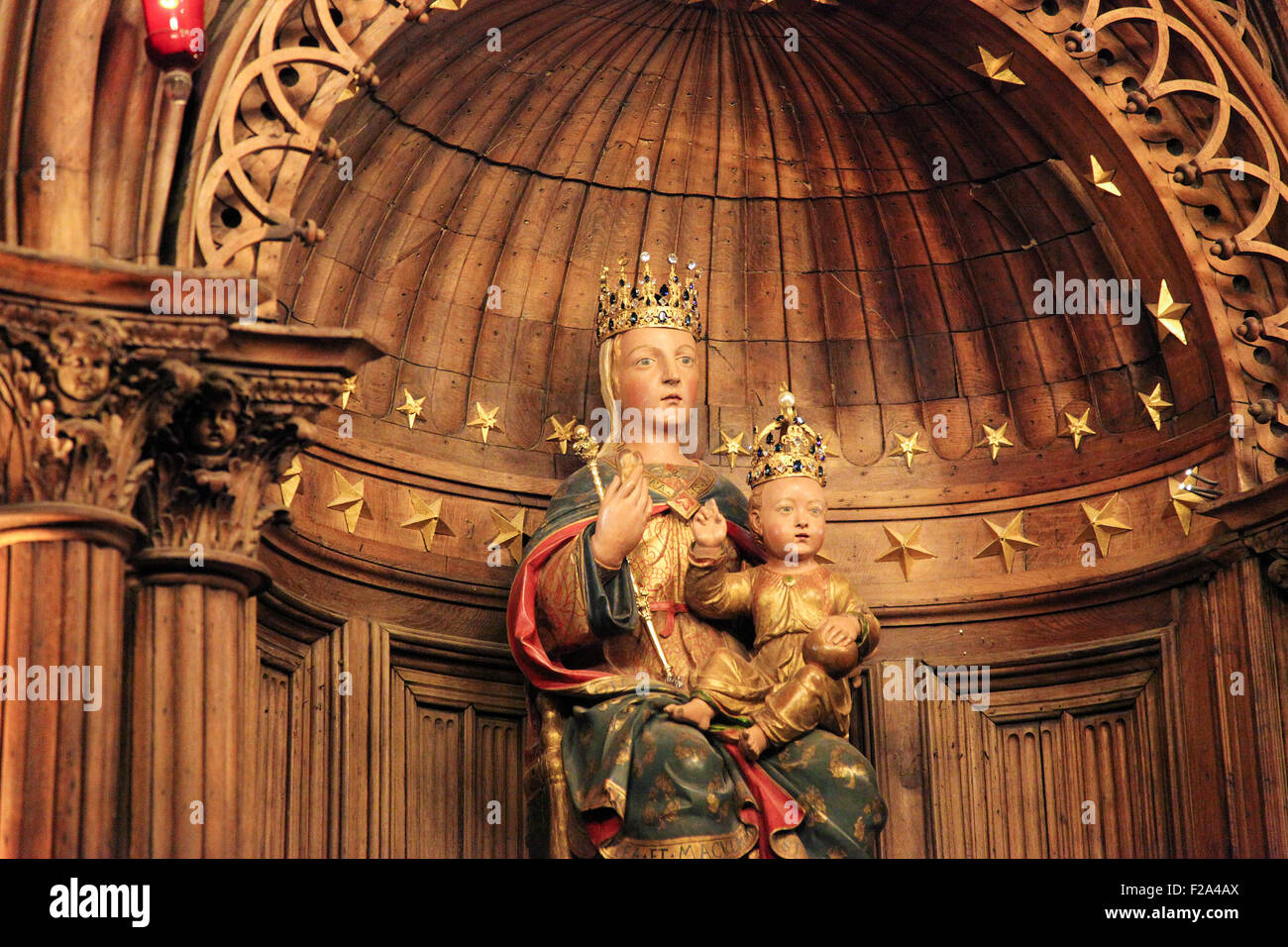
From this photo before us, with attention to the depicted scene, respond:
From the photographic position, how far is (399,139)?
10.1m

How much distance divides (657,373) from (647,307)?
0.29 metres

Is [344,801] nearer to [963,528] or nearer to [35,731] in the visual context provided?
[35,731]

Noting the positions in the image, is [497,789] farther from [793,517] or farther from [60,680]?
[60,680]

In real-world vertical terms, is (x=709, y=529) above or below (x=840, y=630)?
above

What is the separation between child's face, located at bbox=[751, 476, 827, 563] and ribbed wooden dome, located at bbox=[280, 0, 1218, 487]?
4.50 feet

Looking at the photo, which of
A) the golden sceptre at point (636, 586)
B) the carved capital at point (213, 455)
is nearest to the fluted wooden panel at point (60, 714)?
A: the carved capital at point (213, 455)

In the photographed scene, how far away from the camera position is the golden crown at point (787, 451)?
31.2ft

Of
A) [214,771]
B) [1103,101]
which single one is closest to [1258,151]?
[1103,101]

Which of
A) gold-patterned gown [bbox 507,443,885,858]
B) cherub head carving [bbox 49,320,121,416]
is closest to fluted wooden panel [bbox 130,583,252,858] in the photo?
cherub head carving [bbox 49,320,121,416]

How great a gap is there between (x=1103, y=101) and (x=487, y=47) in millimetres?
2544

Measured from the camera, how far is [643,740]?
880cm

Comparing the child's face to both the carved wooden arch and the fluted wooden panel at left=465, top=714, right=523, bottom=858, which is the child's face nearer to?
the fluted wooden panel at left=465, top=714, right=523, bottom=858

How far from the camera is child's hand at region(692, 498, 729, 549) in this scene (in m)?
9.27

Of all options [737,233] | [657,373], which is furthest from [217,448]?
[737,233]
